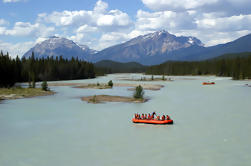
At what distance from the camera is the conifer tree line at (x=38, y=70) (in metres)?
96.9

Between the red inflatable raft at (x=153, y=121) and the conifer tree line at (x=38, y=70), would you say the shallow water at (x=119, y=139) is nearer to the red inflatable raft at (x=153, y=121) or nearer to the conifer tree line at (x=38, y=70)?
the red inflatable raft at (x=153, y=121)

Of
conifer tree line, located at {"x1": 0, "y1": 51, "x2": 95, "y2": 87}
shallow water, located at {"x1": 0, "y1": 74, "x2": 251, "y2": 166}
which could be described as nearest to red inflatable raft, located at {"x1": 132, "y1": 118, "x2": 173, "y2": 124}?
shallow water, located at {"x1": 0, "y1": 74, "x2": 251, "y2": 166}

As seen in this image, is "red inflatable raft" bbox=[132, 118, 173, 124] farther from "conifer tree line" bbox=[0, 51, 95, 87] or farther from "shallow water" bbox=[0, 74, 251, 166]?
"conifer tree line" bbox=[0, 51, 95, 87]

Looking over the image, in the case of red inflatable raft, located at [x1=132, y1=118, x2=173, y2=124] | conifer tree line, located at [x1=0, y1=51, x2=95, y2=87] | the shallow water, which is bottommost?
the shallow water

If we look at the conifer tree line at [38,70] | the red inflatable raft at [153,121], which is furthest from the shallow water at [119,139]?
the conifer tree line at [38,70]

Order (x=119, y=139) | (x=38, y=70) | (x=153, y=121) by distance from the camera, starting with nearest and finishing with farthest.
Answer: (x=119, y=139), (x=153, y=121), (x=38, y=70)

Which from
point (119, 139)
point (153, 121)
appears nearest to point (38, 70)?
point (153, 121)

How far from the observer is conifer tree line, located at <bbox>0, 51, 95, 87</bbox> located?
96.9 meters

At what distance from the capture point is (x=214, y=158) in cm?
2298

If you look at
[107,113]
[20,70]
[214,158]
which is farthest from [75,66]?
[214,158]

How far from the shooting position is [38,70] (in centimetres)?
15062

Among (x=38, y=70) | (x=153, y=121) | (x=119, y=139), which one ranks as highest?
(x=38, y=70)

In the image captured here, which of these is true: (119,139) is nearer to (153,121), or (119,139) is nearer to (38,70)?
(153,121)

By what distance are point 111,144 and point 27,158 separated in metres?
7.86
